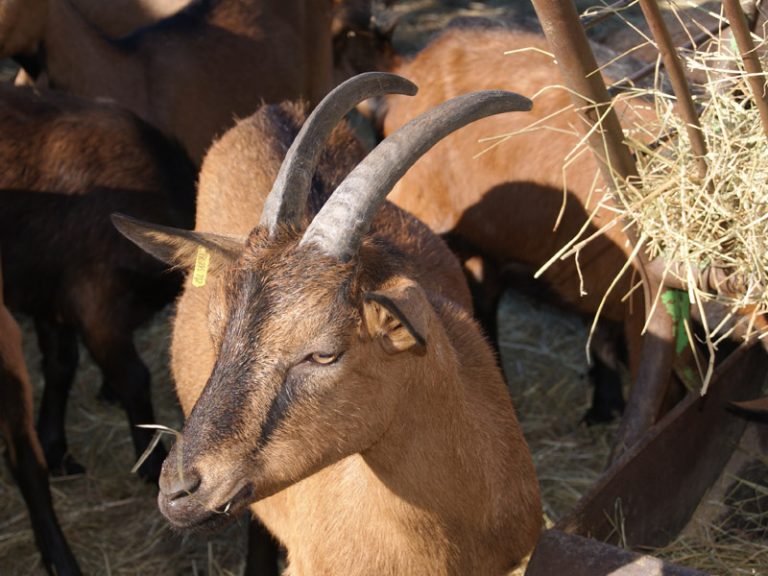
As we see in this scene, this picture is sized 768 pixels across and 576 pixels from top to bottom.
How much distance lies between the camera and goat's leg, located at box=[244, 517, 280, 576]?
4121 mm

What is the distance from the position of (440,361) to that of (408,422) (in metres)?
0.19

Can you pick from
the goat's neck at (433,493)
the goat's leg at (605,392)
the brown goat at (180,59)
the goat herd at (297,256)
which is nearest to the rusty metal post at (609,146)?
the goat herd at (297,256)

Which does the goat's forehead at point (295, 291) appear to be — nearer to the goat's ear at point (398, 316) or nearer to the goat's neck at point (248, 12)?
the goat's ear at point (398, 316)

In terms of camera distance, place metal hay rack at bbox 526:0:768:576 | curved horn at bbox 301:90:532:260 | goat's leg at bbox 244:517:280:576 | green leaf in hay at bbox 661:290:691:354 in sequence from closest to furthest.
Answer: curved horn at bbox 301:90:532:260 < metal hay rack at bbox 526:0:768:576 < green leaf in hay at bbox 661:290:691:354 < goat's leg at bbox 244:517:280:576

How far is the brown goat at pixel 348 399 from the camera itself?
8.24 feet

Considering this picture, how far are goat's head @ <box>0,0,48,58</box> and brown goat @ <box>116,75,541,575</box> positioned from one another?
3.30 m

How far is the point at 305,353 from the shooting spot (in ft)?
8.31

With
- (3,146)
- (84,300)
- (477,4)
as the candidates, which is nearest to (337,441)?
(84,300)

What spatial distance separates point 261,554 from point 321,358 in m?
1.87

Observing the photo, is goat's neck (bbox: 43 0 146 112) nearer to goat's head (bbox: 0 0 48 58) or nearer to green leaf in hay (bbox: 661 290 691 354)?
goat's head (bbox: 0 0 48 58)

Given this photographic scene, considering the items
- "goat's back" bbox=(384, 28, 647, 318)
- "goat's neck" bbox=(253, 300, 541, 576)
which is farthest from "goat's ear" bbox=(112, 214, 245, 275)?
"goat's back" bbox=(384, 28, 647, 318)

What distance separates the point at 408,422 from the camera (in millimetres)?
2797

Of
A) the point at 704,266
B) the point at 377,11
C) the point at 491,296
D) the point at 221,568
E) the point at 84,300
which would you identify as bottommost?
the point at 221,568

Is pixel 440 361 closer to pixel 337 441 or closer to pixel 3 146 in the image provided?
pixel 337 441
